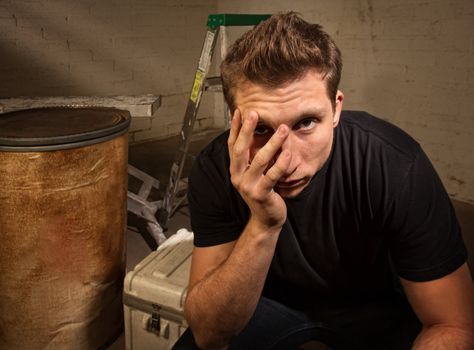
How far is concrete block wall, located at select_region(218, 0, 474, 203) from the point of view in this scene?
10.5 feet

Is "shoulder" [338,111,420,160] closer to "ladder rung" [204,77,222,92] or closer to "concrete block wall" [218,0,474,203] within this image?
"ladder rung" [204,77,222,92]

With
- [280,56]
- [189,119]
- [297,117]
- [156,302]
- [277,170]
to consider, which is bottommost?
[156,302]

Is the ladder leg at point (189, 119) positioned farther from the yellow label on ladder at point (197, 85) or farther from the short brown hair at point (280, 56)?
the short brown hair at point (280, 56)

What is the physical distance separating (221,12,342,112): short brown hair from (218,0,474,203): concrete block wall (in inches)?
95.3

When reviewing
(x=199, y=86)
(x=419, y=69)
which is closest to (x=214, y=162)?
(x=199, y=86)

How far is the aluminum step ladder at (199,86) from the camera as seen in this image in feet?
8.55

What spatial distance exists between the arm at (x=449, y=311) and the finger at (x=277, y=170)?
0.47 metres

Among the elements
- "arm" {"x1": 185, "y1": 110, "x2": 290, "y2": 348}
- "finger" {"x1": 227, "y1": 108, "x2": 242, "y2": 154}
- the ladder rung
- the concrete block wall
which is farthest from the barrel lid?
the concrete block wall

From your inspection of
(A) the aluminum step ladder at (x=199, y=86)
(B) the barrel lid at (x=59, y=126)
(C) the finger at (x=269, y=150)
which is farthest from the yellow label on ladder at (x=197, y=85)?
(C) the finger at (x=269, y=150)

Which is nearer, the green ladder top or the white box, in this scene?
the white box

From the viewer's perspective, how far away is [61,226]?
1614mm

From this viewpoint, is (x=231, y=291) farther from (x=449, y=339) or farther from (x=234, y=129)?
(x=449, y=339)

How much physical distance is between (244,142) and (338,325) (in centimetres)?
72

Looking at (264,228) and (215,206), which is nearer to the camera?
(264,228)
